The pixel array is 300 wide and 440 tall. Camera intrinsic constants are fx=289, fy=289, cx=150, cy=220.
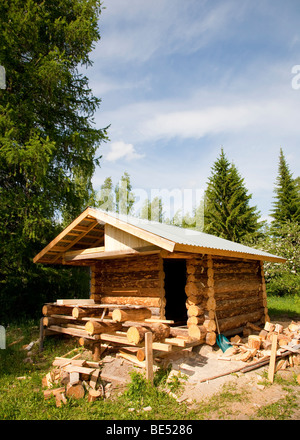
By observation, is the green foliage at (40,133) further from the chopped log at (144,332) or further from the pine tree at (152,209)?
the pine tree at (152,209)

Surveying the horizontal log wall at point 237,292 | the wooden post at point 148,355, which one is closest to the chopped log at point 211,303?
the horizontal log wall at point 237,292

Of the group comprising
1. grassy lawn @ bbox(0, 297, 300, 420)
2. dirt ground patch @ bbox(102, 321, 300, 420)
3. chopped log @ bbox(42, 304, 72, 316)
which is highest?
chopped log @ bbox(42, 304, 72, 316)

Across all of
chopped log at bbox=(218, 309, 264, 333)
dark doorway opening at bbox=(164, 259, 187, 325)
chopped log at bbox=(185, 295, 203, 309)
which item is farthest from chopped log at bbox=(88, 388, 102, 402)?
dark doorway opening at bbox=(164, 259, 187, 325)

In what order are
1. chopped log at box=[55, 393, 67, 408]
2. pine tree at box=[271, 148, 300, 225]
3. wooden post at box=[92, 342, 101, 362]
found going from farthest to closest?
pine tree at box=[271, 148, 300, 225], wooden post at box=[92, 342, 101, 362], chopped log at box=[55, 393, 67, 408]

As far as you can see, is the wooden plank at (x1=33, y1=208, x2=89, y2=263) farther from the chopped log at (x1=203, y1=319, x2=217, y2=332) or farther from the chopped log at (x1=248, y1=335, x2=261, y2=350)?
the chopped log at (x1=248, y1=335, x2=261, y2=350)

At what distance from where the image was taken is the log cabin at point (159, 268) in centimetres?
758

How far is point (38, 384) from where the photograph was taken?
6.90m

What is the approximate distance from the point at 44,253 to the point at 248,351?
713cm

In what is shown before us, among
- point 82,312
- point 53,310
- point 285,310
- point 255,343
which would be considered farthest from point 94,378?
point 285,310

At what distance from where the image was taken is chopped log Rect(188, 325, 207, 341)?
7.49 m

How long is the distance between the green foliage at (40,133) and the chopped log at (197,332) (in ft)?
23.0

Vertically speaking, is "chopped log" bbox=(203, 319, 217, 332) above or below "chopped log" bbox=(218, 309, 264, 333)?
above

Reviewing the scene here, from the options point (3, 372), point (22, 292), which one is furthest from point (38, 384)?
point (22, 292)

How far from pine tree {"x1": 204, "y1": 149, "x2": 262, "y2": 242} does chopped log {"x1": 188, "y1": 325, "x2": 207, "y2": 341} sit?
60.2 feet
